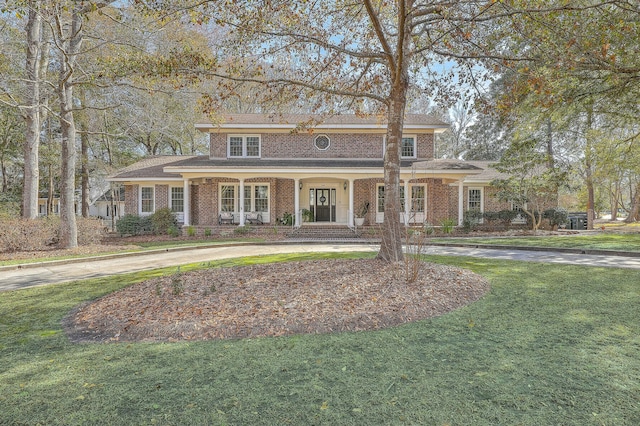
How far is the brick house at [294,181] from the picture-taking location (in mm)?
19109

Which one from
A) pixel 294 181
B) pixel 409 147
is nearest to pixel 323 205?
pixel 294 181

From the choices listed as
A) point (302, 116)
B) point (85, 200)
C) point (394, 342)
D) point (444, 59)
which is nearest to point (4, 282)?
point (394, 342)

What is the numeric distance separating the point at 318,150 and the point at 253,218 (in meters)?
5.43

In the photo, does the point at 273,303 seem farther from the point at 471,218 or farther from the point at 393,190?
the point at 471,218

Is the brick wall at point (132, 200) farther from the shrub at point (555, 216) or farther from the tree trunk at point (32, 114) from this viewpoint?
the shrub at point (555, 216)

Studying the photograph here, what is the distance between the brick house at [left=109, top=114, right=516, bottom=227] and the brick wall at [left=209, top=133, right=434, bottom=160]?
6cm

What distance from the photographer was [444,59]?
8.64 meters

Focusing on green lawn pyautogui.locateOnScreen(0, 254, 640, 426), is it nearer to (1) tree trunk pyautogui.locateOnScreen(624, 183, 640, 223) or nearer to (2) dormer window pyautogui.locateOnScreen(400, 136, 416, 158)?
(2) dormer window pyautogui.locateOnScreen(400, 136, 416, 158)

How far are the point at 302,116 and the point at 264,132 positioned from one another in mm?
2689

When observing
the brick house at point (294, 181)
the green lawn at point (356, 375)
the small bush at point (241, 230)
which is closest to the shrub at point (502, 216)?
the brick house at point (294, 181)

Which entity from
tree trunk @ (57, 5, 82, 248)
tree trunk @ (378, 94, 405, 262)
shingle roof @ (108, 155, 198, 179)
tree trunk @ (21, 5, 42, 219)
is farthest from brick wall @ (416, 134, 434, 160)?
tree trunk @ (21, 5, 42, 219)

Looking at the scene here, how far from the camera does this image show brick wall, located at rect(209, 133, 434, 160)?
19.8m

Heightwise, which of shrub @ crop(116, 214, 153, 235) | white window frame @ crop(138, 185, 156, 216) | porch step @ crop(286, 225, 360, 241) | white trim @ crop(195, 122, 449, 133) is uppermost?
white trim @ crop(195, 122, 449, 133)

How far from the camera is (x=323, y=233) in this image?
17641 mm
